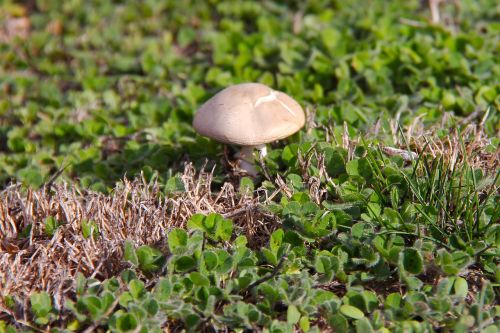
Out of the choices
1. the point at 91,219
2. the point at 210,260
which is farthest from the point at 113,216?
the point at 210,260

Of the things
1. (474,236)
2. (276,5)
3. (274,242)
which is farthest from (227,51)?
(474,236)

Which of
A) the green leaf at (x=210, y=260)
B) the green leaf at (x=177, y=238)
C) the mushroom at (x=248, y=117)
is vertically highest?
the mushroom at (x=248, y=117)

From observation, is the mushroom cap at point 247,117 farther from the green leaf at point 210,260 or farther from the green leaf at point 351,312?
the green leaf at point 351,312

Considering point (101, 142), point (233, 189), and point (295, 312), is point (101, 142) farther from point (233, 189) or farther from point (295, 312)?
point (295, 312)

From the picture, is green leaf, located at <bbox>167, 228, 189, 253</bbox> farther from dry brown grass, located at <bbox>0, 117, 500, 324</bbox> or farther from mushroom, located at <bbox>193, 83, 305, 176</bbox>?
mushroom, located at <bbox>193, 83, 305, 176</bbox>

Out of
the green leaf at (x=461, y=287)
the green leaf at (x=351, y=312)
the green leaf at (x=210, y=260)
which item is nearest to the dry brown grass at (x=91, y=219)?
the green leaf at (x=210, y=260)

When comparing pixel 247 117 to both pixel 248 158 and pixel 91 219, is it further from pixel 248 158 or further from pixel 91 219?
pixel 91 219
